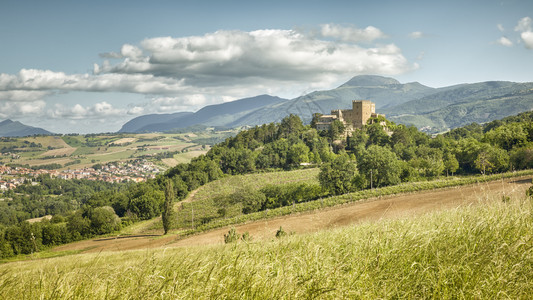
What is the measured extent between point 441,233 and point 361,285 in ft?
6.25

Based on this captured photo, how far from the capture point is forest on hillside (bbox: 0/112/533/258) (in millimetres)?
51375

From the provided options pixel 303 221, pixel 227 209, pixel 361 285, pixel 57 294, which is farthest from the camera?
→ pixel 227 209

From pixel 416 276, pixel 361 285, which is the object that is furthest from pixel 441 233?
pixel 361 285

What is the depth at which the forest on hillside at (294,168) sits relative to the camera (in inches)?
2023

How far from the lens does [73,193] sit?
6211 inches

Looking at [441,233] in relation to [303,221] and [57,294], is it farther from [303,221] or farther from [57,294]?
[303,221]

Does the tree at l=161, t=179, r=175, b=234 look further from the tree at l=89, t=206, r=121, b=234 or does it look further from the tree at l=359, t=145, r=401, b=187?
the tree at l=359, t=145, r=401, b=187

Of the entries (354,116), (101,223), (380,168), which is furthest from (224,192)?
(354,116)

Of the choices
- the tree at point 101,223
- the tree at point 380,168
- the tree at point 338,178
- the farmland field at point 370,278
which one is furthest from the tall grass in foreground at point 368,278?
the tree at point 101,223

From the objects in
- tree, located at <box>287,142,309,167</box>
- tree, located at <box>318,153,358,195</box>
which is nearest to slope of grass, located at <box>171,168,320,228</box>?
tree, located at <box>318,153,358,195</box>

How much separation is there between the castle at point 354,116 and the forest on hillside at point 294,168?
3.46 meters

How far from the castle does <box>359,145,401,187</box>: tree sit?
4947cm

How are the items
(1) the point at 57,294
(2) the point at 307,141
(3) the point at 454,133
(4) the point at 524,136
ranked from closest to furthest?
(1) the point at 57,294 < (4) the point at 524,136 < (2) the point at 307,141 < (3) the point at 454,133

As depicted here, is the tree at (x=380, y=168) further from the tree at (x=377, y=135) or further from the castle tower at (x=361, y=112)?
the castle tower at (x=361, y=112)
